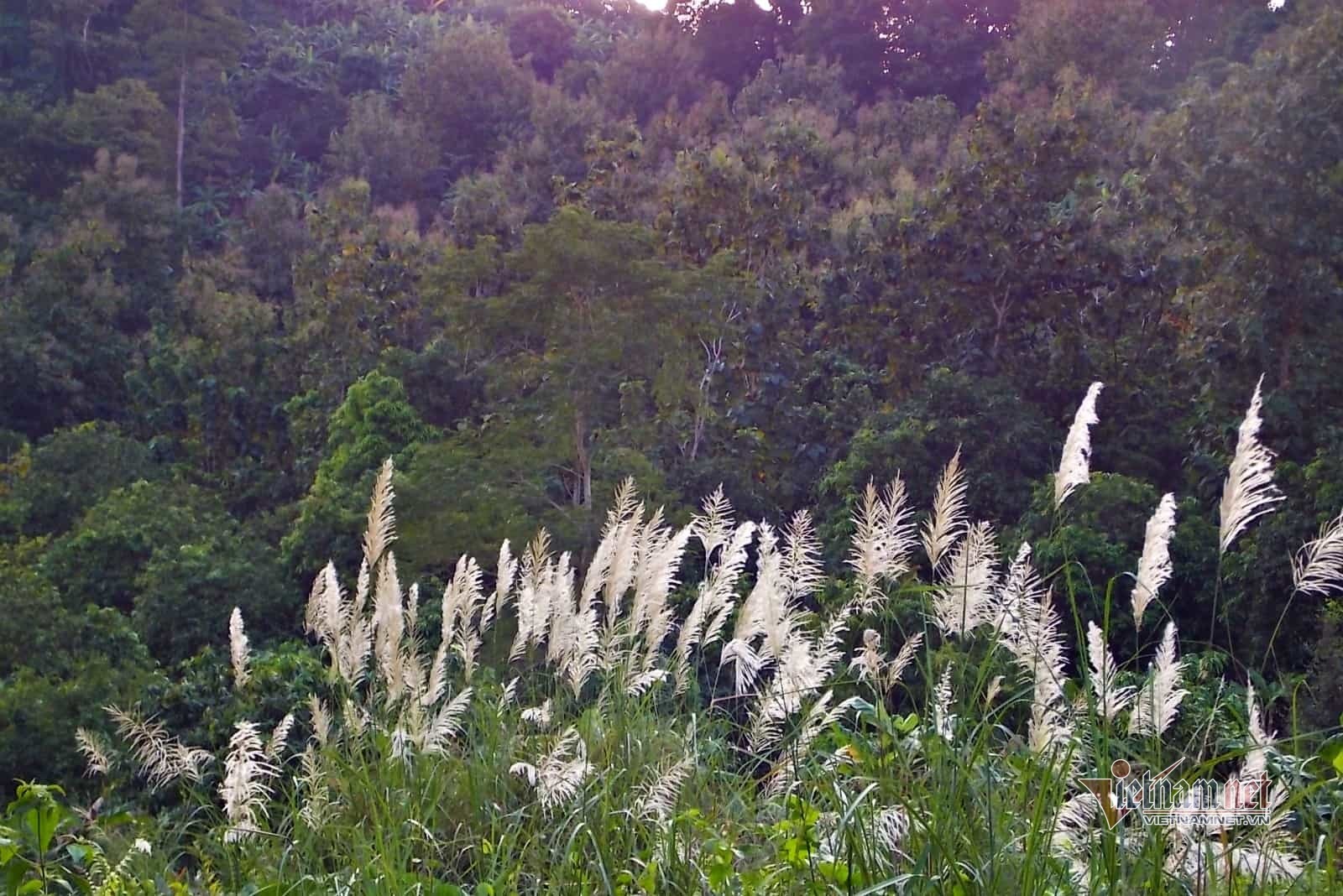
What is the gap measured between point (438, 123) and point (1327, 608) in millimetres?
18839

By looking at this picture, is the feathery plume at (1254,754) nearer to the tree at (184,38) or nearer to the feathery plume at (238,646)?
the feathery plume at (238,646)

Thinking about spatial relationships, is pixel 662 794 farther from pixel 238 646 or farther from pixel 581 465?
pixel 581 465

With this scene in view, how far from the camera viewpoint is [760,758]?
2.34 m

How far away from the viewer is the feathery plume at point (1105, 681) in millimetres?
1909

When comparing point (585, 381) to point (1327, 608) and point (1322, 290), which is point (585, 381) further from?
point (1327, 608)

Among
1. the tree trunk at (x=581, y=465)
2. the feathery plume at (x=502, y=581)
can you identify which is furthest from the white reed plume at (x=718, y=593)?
the tree trunk at (x=581, y=465)

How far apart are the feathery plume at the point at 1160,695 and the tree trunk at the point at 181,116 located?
2139 centimetres

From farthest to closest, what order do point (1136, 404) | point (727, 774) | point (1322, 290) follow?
1. point (1136, 404)
2. point (1322, 290)
3. point (727, 774)

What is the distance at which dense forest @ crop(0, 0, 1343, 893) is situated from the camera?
5.23m

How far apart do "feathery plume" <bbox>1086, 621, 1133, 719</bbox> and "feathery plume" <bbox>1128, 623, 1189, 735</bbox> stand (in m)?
0.03

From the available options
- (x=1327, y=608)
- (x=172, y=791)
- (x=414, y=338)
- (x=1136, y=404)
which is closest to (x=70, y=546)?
(x=414, y=338)

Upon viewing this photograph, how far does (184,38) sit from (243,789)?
72.7 ft

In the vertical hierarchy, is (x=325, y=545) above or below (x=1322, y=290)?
below

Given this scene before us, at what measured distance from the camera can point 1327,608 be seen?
5621 mm
